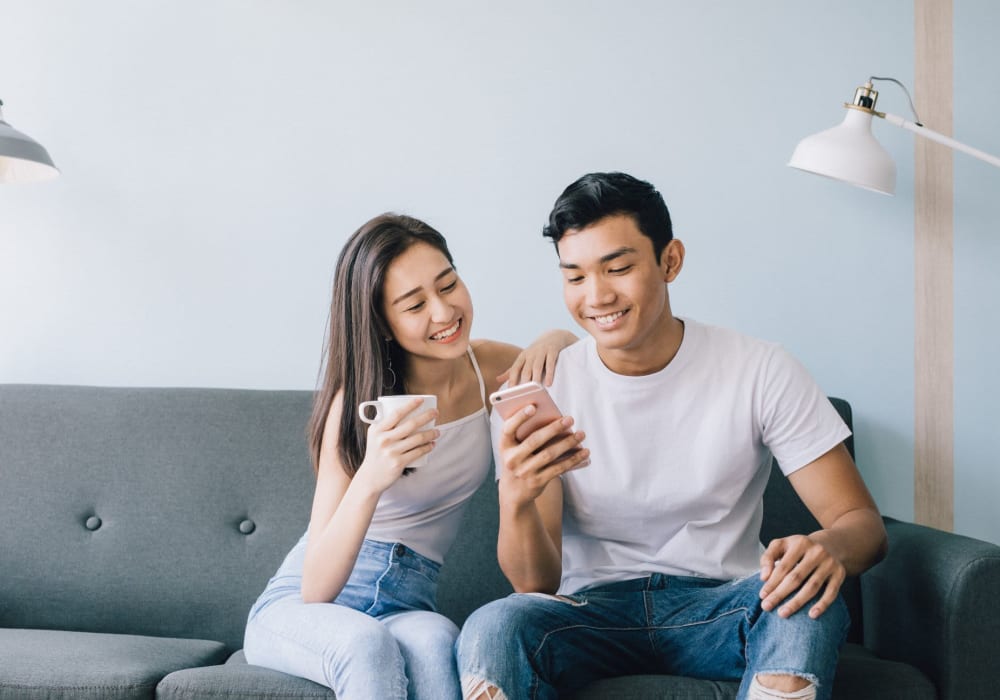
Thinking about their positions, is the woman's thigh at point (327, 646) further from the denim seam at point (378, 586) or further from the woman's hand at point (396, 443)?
the woman's hand at point (396, 443)

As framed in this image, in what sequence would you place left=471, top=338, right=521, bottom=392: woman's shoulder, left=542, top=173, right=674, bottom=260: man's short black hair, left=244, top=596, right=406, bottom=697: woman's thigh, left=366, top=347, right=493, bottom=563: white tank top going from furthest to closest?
left=471, top=338, right=521, bottom=392: woman's shoulder, left=366, top=347, right=493, bottom=563: white tank top, left=542, top=173, right=674, bottom=260: man's short black hair, left=244, top=596, right=406, bottom=697: woman's thigh

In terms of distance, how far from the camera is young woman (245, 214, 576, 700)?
1.53 m

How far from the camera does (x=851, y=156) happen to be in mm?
1951

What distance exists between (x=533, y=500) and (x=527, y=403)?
19 cm

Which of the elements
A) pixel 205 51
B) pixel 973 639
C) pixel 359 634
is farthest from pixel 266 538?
pixel 973 639

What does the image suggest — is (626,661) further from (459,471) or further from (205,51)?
(205,51)

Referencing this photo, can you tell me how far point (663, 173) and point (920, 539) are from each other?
105 centimetres

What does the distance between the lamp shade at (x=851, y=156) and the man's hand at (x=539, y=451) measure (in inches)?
35.4

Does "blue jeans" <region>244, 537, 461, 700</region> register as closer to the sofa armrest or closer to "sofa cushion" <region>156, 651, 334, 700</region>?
"sofa cushion" <region>156, 651, 334, 700</region>

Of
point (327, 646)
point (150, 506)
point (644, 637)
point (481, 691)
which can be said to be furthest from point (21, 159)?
point (644, 637)

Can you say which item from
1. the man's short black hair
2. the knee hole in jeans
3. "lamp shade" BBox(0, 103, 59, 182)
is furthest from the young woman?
"lamp shade" BBox(0, 103, 59, 182)

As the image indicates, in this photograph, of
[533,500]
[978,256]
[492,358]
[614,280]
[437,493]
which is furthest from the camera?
[978,256]

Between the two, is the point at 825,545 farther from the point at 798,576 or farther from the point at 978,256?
the point at 978,256

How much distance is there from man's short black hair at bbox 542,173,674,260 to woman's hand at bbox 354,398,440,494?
416mm
